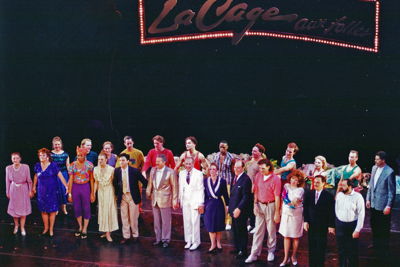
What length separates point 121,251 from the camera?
753 centimetres

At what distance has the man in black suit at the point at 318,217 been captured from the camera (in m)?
6.47

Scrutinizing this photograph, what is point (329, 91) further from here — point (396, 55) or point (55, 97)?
point (55, 97)

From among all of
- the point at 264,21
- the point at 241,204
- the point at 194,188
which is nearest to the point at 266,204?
the point at 241,204

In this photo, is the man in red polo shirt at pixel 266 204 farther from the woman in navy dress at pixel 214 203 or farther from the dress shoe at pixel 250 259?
the woman in navy dress at pixel 214 203

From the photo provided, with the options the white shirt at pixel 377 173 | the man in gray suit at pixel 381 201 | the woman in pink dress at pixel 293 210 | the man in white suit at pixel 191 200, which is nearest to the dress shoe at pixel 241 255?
the woman in pink dress at pixel 293 210

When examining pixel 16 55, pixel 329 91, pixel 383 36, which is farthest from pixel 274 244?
pixel 16 55

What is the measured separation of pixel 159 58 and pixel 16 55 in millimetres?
3226

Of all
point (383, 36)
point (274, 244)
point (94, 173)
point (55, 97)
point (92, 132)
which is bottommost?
point (274, 244)

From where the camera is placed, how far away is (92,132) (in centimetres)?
1174

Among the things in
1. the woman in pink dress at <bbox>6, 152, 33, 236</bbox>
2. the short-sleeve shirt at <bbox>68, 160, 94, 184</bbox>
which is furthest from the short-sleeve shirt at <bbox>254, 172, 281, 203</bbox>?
the woman in pink dress at <bbox>6, 152, 33, 236</bbox>

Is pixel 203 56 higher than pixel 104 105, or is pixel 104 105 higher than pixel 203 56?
pixel 203 56

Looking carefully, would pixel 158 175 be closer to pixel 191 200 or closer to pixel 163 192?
pixel 163 192

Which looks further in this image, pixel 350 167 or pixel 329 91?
pixel 329 91

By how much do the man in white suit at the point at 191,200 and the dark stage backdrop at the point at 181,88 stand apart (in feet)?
11.4
